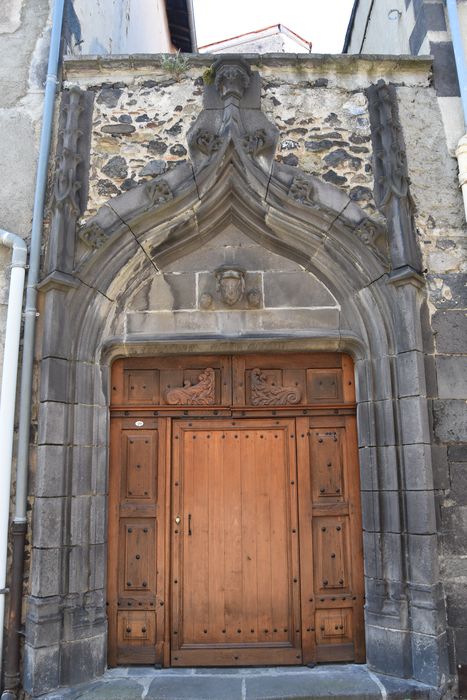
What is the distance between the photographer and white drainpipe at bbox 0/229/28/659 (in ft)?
12.1

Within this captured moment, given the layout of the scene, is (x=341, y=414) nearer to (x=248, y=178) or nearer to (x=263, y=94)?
(x=248, y=178)

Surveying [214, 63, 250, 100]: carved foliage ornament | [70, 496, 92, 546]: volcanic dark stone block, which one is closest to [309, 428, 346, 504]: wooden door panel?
[70, 496, 92, 546]: volcanic dark stone block

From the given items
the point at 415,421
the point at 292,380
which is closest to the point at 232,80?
the point at 292,380

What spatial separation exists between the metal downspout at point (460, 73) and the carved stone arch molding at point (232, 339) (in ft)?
1.71

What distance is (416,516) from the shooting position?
369 cm

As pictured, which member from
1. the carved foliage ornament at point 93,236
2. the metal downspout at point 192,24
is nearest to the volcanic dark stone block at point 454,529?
the carved foliage ornament at point 93,236

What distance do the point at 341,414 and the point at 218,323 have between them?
44.0 inches

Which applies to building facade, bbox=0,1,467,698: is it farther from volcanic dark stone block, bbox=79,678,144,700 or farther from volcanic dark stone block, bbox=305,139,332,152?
volcanic dark stone block, bbox=79,678,144,700

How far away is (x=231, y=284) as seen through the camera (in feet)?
13.7

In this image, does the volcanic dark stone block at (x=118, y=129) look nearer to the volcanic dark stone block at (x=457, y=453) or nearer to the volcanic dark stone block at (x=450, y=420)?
the volcanic dark stone block at (x=450, y=420)

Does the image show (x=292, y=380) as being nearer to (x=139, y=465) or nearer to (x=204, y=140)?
(x=139, y=465)

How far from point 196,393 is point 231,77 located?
244 cm

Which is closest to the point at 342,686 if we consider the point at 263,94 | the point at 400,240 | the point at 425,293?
the point at 425,293

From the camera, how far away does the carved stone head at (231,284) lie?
4.16 metres
